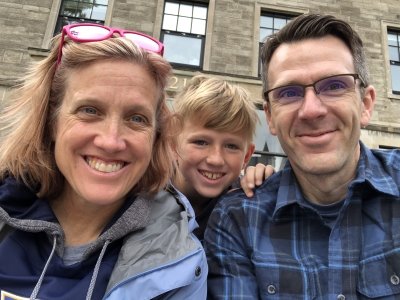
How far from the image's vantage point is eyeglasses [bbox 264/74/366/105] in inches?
73.4

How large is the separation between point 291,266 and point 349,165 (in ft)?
2.14

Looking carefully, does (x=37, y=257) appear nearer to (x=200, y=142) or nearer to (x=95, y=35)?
(x=95, y=35)

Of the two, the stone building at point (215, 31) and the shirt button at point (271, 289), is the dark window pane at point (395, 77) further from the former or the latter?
the shirt button at point (271, 289)

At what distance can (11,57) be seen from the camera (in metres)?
8.27

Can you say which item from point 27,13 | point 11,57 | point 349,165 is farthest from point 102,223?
point 27,13

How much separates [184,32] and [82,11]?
9.25ft

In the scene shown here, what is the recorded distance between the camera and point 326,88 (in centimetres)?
187

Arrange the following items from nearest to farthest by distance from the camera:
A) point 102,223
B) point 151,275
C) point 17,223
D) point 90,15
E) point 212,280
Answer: point 151,275
point 17,223
point 102,223
point 212,280
point 90,15

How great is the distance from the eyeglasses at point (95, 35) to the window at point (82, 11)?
26.3 feet

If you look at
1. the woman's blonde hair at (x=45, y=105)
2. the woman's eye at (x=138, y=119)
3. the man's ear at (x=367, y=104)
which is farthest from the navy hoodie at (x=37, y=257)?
the man's ear at (x=367, y=104)

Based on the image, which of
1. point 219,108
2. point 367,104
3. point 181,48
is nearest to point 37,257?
point 219,108

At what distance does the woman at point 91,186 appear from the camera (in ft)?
4.78

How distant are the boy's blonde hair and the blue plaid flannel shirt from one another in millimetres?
801

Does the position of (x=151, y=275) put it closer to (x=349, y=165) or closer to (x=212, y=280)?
(x=212, y=280)
